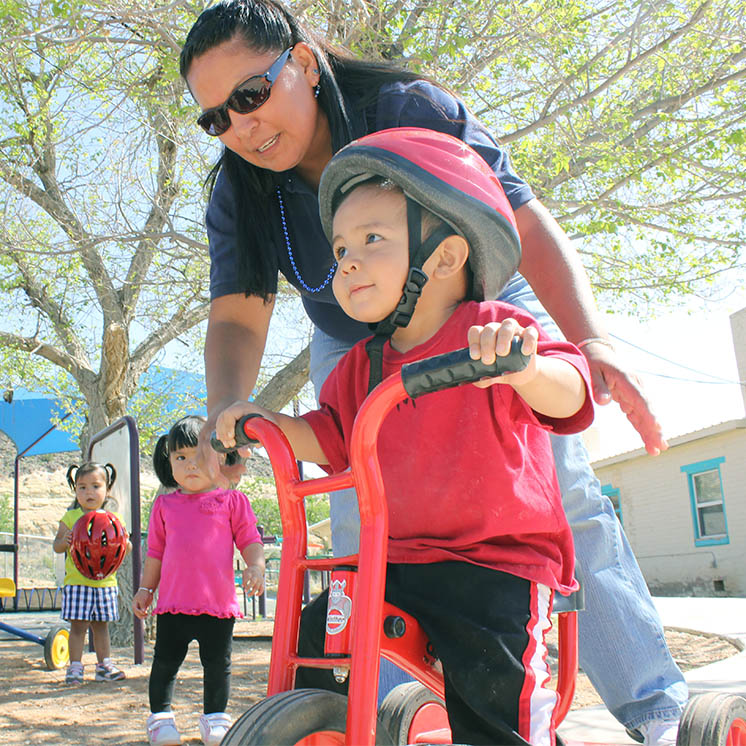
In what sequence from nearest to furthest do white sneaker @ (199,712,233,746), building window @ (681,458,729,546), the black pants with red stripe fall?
1. the black pants with red stripe
2. white sneaker @ (199,712,233,746)
3. building window @ (681,458,729,546)

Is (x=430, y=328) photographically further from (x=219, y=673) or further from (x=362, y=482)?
(x=219, y=673)

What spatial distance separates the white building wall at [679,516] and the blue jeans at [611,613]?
49.1 feet

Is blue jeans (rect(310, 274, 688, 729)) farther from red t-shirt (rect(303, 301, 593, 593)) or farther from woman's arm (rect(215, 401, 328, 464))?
woman's arm (rect(215, 401, 328, 464))

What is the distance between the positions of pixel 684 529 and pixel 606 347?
56.9 ft

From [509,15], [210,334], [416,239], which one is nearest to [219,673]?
[210,334]

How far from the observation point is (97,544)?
5.87 metres

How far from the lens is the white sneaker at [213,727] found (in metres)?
3.55

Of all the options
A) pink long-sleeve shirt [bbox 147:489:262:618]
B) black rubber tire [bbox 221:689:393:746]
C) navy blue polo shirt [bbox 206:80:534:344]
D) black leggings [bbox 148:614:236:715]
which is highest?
navy blue polo shirt [bbox 206:80:534:344]

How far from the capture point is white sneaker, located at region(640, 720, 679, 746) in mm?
1894

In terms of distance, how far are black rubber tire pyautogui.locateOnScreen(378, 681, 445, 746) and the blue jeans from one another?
1.30ft

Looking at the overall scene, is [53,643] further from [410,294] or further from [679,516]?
[679,516]

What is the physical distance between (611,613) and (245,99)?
1.54 m

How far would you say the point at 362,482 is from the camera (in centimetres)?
145

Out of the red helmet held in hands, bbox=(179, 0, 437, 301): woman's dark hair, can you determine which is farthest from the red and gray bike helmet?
the red helmet held in hands
